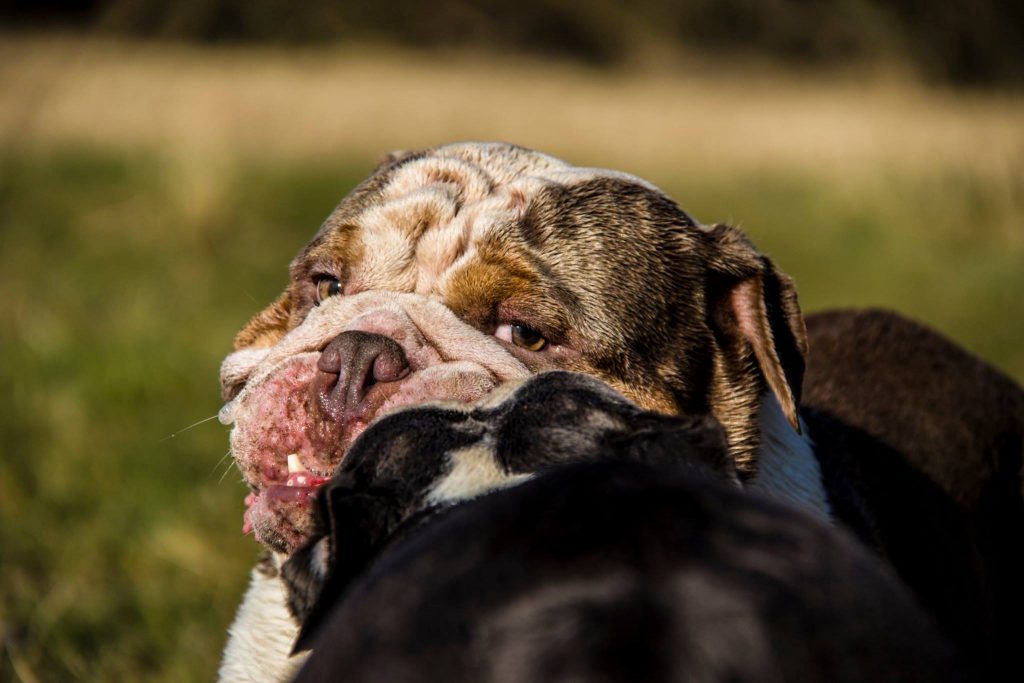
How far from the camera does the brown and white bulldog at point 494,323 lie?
2.66 meters

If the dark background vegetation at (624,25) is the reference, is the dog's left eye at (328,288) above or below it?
above

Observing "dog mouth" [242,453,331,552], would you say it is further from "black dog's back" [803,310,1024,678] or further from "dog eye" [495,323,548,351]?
"black dog's back" [803,310,1024,678]

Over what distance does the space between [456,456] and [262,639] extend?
126cm

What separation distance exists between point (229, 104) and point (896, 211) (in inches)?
339

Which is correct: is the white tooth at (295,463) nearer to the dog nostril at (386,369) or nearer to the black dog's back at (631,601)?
the dog nostril at (386,369)

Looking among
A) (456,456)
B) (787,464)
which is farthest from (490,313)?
(456,456)

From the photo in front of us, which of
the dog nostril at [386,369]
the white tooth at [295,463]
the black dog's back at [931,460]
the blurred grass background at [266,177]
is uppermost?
the dog nostril at [386,369]

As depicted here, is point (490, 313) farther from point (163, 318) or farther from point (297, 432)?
point (163, 318)

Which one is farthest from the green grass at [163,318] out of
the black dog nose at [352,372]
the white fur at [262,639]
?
the black dog nose at [352,372]

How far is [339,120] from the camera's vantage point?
1786cm

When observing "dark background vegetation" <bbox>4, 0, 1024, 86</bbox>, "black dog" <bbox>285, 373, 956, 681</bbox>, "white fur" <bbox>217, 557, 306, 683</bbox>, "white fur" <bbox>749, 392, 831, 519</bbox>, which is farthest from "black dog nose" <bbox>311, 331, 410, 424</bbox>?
"dark background vegetation" <bbox>4, 0, 1024, 86</bbox>

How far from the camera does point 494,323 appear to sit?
3.03 m

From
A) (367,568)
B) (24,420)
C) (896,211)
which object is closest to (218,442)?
(24,420)

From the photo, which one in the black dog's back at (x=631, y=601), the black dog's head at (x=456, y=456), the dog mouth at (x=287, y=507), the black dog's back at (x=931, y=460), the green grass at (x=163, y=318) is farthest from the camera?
the green grass at (x=163, y=318)
